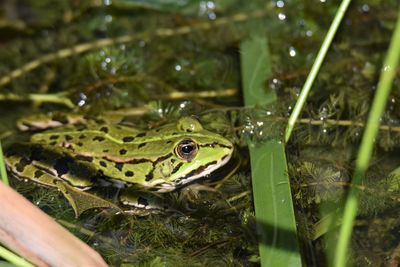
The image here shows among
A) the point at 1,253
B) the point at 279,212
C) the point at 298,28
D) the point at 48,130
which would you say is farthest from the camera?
the point at 298,28

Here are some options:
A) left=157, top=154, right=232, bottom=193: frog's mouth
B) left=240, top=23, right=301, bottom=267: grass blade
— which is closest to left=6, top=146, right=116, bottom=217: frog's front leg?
left=157, top=154, right=232, bottom=193: frog's mouth

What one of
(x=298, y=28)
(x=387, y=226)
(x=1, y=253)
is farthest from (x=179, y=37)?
(x=1, y=253)

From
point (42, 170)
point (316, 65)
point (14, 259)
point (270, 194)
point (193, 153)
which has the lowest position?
point (42, 170)

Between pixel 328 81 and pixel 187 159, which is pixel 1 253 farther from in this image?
pixel 328 81

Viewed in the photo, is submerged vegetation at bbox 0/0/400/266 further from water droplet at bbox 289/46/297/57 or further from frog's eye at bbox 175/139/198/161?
frog's eye at bbox 175/139/198/161

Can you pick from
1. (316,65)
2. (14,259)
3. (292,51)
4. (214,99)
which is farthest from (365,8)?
(14,259)

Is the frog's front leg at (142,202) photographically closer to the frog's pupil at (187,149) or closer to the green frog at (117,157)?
the green frog at (117,157)

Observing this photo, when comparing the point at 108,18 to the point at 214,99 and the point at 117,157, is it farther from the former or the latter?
the point at 117,157
